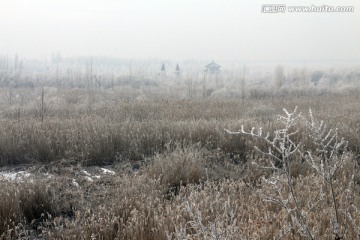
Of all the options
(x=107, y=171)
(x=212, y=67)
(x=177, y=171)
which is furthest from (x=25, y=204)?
(x=212, y=67)

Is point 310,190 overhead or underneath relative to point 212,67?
underneath

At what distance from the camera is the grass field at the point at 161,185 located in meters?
3.45

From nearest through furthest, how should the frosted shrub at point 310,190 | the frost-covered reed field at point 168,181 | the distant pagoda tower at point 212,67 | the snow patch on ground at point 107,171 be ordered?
the frosted shrub at point 310,190 → the frost-covered reed field at point 168,181 → the snow patch on ground at point 107,171 → the distant pagoda tower at point 212,67

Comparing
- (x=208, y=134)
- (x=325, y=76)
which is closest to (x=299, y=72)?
(x=325, y=76)

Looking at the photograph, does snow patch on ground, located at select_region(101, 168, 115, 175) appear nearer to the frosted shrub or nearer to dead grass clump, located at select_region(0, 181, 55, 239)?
dead grass clump, located at select_region(0, 181, 55, 239)

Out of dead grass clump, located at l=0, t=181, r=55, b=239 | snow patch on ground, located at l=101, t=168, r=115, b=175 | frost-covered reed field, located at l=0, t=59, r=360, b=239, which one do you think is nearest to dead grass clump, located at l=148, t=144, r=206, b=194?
frost-covered reed field, located at l=0, t=59, r=360, b=239

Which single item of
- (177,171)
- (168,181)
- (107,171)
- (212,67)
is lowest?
(107,171)

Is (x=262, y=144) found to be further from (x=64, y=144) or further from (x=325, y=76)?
(x=325, y=76)

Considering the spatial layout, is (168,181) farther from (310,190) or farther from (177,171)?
(310,190)

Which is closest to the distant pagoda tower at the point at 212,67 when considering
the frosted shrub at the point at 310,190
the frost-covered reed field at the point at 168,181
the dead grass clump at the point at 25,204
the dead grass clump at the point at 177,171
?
the frost-covered reed field at the point at 168,181

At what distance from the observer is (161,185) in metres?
4.82

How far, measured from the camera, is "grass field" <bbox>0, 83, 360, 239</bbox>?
345cm

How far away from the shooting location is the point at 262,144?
271 inches

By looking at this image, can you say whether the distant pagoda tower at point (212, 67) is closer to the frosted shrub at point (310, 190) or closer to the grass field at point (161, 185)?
the grass field at point (161, 185)
